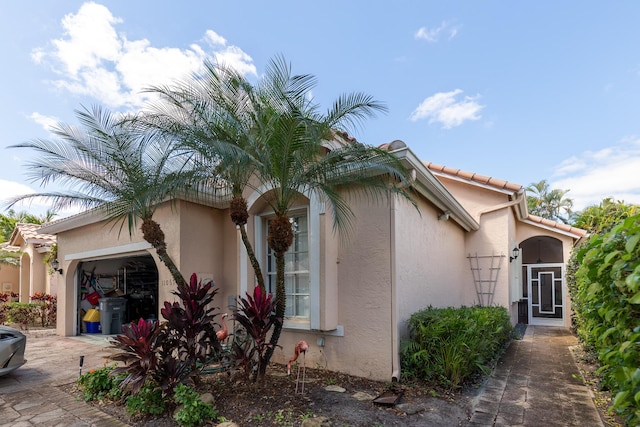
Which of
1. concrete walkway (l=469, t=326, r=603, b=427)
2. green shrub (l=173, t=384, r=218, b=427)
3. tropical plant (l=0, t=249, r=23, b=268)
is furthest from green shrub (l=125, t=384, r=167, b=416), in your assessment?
tropical plant (l=0, t=249, r=23, b=268)

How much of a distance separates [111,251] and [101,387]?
214 inches

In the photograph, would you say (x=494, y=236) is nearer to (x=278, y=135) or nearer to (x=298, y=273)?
(x=298, y=273)

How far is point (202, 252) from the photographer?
9.20 meters

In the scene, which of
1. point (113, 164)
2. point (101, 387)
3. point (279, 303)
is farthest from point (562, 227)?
point (101, 387)

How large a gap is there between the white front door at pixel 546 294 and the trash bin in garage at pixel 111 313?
1660 centimetres

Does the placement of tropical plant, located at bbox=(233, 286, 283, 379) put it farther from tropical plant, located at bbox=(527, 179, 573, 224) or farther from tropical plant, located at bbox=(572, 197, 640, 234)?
tropical plant, located at bbox=(527, 179, 573, 224)

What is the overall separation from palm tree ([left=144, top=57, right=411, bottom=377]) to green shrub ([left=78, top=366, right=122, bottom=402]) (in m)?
2.49

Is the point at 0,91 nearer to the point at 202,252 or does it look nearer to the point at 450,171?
the point at 202,252

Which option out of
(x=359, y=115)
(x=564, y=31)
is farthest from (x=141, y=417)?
(x=564, y=31)

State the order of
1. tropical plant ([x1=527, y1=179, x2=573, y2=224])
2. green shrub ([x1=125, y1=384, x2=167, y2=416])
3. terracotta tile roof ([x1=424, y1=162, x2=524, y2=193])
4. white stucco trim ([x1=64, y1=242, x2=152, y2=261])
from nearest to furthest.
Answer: green shrub ([x1=125, y1=384, x2=167, y2=416]), white stucco trim ([x1=64, y1=242, x2=152, y2=261]), terracotta tile roof ([x1=424, y1=162, x2=524, y2=193]), tropical plant ([x1=527, y1=179, x2=573, y2=224])

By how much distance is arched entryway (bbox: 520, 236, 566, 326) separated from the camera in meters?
15.4

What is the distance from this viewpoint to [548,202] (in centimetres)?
3356

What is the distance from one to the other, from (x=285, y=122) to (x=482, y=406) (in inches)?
218

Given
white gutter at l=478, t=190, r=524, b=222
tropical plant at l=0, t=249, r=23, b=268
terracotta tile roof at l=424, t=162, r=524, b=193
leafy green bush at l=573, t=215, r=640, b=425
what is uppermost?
terracotta tile roof at l=424, t=162, r=524, b=193
